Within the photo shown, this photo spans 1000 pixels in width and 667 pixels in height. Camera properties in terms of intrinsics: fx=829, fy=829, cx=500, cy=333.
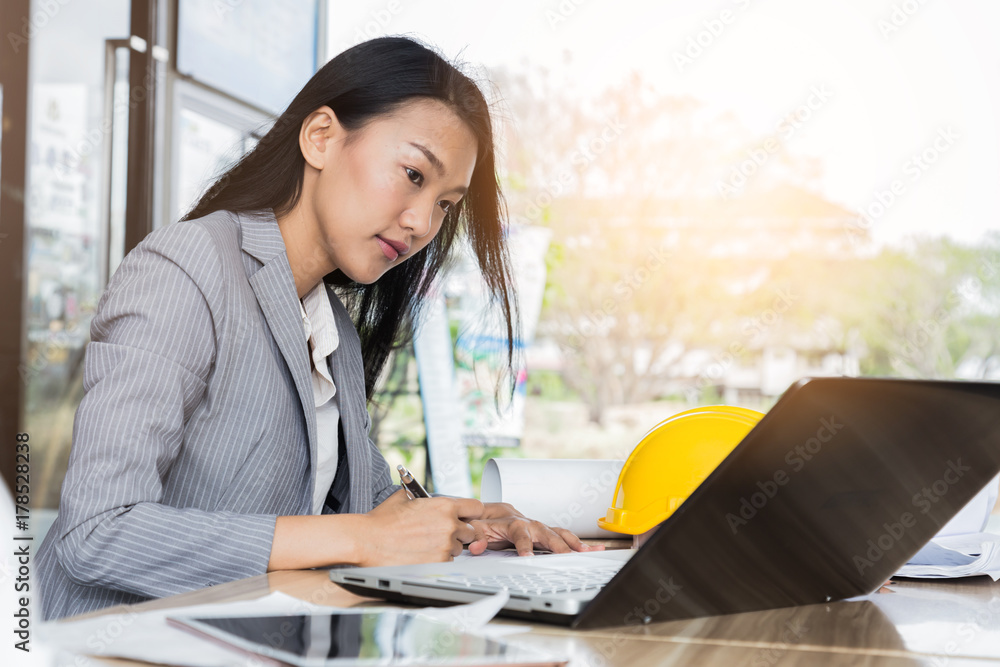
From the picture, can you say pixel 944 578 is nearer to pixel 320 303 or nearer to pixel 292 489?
pixel 292 489

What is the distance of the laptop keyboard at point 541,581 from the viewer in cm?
58

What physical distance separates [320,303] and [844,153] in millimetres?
4766

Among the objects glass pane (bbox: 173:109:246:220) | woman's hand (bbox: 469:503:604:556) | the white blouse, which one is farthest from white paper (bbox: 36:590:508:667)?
glass pane (bbox: 173:109:246:220)

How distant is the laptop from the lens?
486mm

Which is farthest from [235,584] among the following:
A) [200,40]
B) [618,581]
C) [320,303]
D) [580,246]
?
[580,246]

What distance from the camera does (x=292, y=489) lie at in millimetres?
1054

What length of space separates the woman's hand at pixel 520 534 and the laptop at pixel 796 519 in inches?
10.7

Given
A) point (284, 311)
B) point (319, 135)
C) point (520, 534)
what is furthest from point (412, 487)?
point (319, 135)

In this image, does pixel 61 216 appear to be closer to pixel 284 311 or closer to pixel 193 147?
pixel 193 147

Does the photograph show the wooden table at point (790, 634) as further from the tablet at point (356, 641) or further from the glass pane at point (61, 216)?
the glass pane at point (61, 216)

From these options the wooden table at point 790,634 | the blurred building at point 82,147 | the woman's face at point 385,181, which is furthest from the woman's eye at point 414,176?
the blurred building at point 82,147

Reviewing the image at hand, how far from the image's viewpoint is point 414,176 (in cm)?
114

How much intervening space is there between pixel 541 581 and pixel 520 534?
0.37 meters

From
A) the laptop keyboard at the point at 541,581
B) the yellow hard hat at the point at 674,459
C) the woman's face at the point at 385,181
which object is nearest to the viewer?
the laptop keyboard at the point at 541,581
